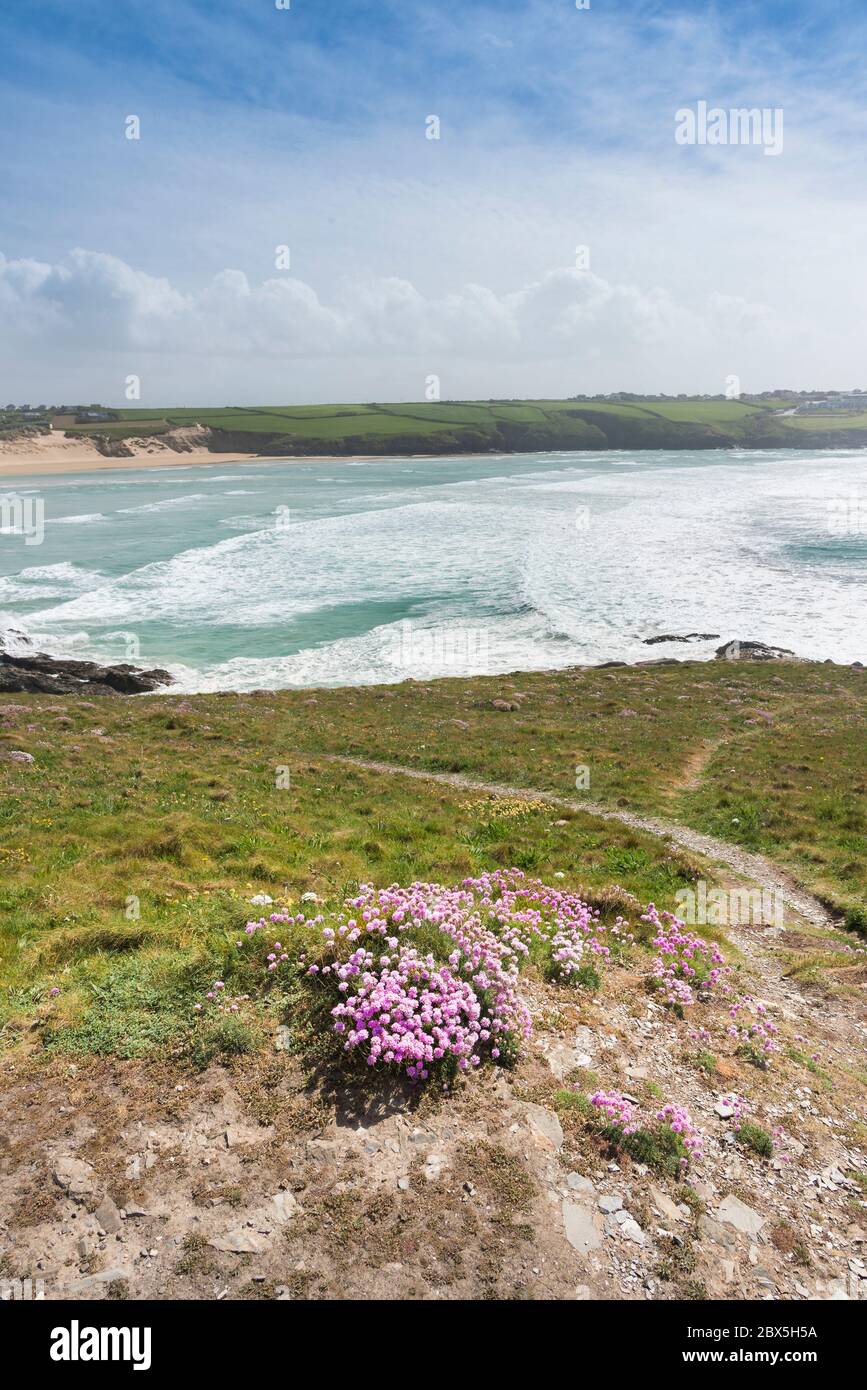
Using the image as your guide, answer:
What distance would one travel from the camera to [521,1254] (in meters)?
5.49

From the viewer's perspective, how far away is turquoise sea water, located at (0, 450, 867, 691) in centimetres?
4681

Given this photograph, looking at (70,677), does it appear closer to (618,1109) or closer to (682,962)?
(682,962)

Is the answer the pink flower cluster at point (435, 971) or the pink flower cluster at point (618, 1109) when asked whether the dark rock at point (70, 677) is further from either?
the pink flower cluster at point (618, 1109)

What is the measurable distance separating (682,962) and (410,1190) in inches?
229

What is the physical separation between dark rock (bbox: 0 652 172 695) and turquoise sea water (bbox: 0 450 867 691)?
2.47 meters

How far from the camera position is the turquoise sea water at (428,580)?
46.8m

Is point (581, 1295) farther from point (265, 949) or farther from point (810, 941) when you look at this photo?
point (810, 941)

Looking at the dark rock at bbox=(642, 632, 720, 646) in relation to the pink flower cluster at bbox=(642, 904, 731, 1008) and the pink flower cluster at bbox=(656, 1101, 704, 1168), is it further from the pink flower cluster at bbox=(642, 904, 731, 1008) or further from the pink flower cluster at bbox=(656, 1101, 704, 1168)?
the pink flower cluster at bbox=(656, 1101, 704, 1168)

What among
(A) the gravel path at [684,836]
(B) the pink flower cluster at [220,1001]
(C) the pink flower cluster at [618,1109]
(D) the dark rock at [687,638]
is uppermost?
(D) the dark rock at [687,638]

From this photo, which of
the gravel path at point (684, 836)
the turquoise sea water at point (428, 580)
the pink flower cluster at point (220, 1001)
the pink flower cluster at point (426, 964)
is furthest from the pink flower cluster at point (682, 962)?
the turquoise sea water at point (428, 580)

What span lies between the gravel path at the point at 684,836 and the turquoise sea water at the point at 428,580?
18645 mm

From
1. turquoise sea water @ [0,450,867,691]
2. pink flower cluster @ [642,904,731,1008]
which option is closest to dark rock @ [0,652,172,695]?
turquoise sea water @ [0,450,867,691]

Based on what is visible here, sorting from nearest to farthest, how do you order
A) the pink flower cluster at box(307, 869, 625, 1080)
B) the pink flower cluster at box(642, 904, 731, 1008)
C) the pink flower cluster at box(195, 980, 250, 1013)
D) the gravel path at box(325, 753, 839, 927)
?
1. the pink flower cluster at box(307, 869, 625, 1080)
2. the pink flower cluster at box(195, 980, 250, 1013)
3. the pink flower cluster at box(642, 904, 731, 1008)
4. the gravel path at box(325, 753, 839, 927)
